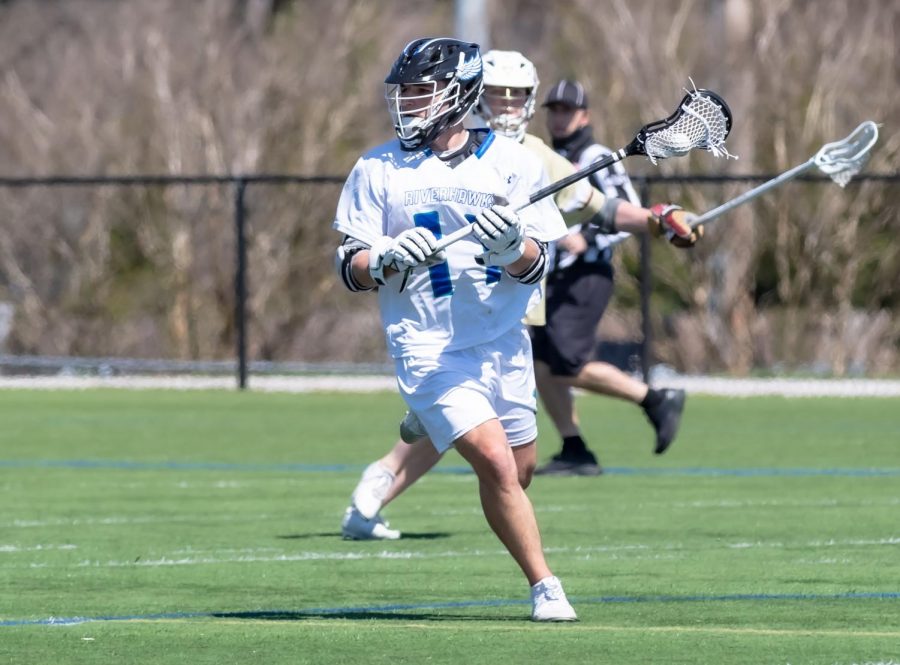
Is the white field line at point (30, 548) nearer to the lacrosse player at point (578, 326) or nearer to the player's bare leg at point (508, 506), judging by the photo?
the player's bare leg at point (508, 506)

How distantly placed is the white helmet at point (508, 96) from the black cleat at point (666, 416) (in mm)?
2285

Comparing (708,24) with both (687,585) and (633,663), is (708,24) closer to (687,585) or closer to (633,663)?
(687,585)

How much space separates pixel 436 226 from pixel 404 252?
402mm

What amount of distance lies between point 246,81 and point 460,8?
360 cm

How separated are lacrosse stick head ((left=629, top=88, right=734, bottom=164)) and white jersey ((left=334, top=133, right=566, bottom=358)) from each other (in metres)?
0.54

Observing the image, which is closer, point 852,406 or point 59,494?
point 59,494

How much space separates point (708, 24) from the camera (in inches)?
1067

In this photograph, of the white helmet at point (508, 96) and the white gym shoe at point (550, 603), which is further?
the white helmet at point (508, 96)

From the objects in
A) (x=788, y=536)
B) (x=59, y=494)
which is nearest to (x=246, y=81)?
(x=59, y=494)

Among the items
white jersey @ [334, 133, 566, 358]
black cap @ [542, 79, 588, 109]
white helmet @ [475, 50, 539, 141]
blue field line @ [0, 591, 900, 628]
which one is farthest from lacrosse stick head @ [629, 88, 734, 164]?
black cap @ [542, 79, 588, 109]

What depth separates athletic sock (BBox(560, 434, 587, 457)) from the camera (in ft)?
42.7

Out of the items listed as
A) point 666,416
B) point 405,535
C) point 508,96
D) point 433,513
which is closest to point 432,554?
point 405,535

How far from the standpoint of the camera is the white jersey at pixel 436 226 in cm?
752

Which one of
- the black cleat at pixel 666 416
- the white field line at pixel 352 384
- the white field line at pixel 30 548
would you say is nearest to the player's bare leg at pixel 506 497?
the white field line at pixel 30 548
